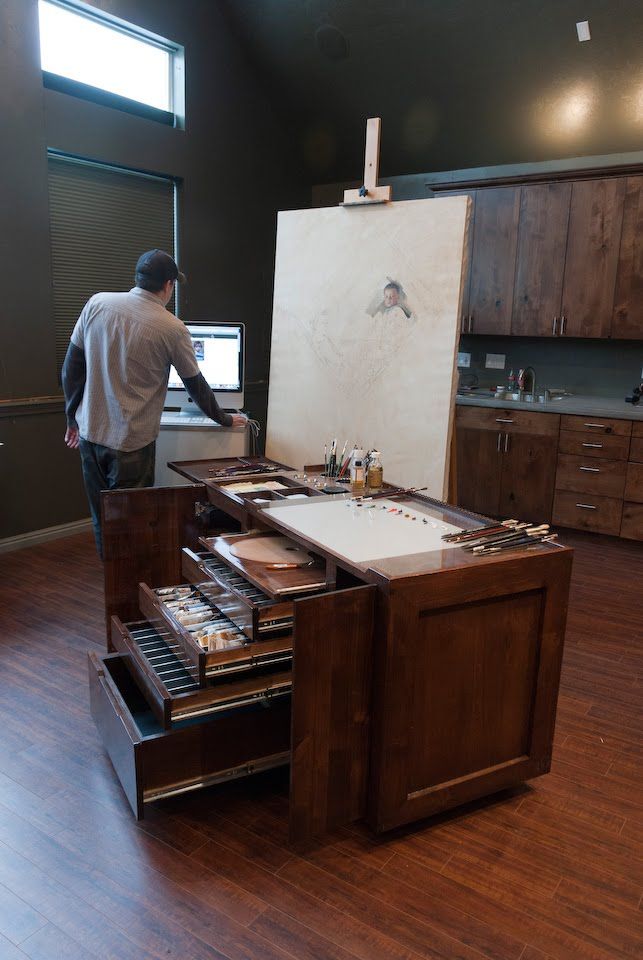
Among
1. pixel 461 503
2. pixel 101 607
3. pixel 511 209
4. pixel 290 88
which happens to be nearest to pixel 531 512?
pixel 461 503

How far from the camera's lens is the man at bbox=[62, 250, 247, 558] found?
2729 mm

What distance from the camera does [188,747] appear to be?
1.72 m

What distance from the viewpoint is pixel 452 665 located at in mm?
1678

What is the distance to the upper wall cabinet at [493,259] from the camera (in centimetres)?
450

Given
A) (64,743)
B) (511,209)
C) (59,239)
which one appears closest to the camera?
(64,743)

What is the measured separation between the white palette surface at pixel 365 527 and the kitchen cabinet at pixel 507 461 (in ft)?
7.91

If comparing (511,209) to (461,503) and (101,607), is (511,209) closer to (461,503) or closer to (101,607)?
(461,503)

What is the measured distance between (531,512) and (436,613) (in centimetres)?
304

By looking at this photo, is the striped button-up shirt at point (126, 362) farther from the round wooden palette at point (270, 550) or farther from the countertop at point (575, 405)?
the countertop at point (575, 405)

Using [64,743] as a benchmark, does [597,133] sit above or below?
above

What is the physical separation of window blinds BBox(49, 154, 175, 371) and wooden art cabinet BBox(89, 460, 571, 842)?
2.50 m

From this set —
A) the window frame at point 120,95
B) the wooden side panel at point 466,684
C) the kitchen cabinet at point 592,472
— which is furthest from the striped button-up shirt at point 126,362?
the kitchen cabinet at point 592,472

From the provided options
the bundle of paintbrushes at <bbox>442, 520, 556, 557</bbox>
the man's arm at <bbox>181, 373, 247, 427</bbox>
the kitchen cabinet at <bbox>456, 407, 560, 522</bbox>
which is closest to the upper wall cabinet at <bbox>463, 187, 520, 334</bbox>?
the kitchen cabinet at <bbox>456, 407, 560, 522</bbox>

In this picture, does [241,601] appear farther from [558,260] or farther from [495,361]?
[495,361]
